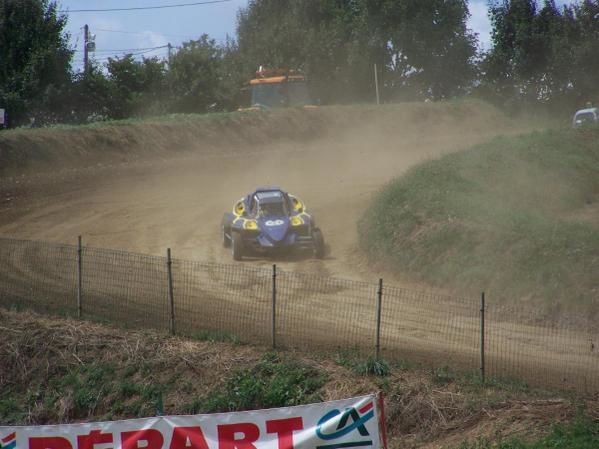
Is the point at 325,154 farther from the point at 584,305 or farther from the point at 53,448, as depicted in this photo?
the point at 53,448

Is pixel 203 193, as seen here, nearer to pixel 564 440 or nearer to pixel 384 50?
pixel 564 440

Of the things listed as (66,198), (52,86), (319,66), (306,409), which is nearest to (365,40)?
(319,66)

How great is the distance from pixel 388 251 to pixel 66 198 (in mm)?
12050

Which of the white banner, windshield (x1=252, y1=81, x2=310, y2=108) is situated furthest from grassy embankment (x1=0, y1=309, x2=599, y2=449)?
windshield (x1=252, y1=81, x2=310, y2=108)

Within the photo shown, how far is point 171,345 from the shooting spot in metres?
13.8

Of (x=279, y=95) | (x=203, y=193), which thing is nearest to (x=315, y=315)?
(x=203, y=193)

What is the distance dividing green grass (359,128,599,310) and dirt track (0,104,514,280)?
140 centimetres

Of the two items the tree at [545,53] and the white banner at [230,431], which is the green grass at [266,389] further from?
the tree at [545,53]

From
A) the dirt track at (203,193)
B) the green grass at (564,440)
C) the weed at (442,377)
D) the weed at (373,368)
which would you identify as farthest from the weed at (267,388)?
the dirt track at (203,193)

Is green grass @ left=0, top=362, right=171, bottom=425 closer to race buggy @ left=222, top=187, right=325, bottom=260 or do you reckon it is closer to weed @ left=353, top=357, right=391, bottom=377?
weed @ left=353, top=357, right=391, bottom=377

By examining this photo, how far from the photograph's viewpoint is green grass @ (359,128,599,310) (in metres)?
17.1

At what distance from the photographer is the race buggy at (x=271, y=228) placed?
20922 millimetres

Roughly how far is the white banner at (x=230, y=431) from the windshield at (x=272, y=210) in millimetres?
13272

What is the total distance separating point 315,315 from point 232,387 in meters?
3.44
